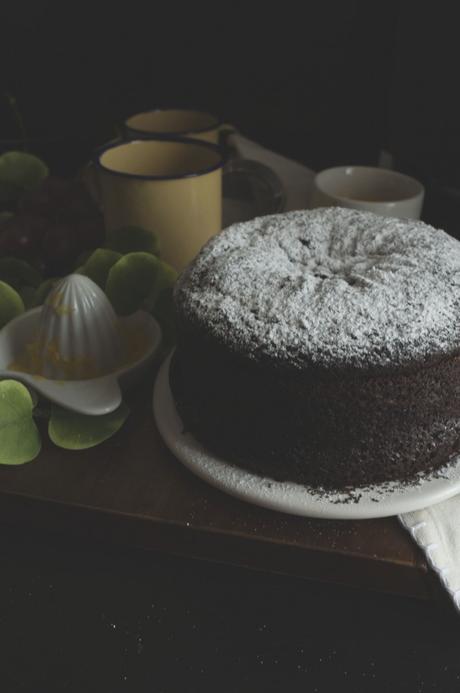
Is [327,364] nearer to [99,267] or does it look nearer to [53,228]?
[99,267]

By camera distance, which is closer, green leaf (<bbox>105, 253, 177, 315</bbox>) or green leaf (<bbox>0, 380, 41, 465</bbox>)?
green leaf (<bbox>0, 380, 41, 465</bbox>)

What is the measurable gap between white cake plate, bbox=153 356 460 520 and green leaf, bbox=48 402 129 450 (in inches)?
3.3

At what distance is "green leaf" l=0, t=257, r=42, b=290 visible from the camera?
0.93m

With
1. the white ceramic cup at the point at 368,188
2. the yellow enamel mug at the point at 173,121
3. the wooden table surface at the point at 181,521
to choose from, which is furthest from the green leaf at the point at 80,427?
the yellow enamel mug at the point at 173,121

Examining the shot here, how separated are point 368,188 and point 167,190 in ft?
1.10

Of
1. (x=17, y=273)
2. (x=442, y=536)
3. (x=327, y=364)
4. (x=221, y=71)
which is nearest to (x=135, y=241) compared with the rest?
(x=17, y=273)

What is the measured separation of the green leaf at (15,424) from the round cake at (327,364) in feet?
0.49

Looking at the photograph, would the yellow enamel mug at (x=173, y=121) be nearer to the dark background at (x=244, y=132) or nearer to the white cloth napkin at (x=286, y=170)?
the white cloth napkin at (x=286, y=170)

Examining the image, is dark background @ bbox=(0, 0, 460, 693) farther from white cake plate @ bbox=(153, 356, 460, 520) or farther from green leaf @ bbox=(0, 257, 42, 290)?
green leaf @ bbox=(0, 257, 42, 290)

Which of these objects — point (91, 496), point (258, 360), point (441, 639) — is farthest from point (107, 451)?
point (441, 639)

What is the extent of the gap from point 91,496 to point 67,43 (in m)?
1.08

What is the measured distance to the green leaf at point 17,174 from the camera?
1100mm

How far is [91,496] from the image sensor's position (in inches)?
25.7

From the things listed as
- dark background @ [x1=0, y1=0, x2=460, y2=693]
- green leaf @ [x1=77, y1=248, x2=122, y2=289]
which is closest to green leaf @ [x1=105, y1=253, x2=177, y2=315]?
green leaf @ [x1=77, y1=248, x2=122, y2=289]
